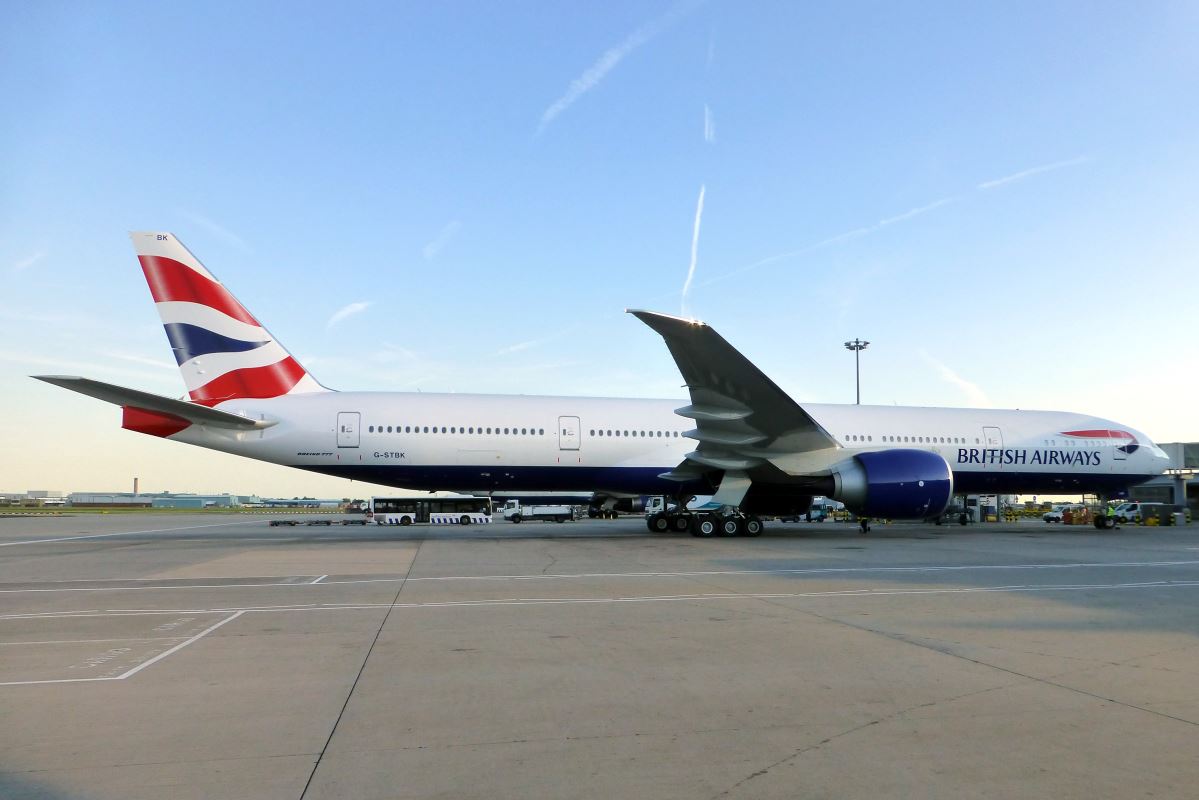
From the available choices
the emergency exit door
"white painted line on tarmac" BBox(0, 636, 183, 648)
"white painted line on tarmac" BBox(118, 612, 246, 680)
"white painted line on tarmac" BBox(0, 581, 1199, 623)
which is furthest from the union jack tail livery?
the emergency exit door

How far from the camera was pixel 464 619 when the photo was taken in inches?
271

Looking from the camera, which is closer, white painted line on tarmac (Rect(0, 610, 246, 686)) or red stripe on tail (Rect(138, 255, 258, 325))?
white painted line on tarmac (Rect(0, 610, 246, 686))

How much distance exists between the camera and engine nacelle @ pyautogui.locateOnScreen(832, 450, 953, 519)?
53.9ft

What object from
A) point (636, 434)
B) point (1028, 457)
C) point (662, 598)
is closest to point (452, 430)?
point (636, 434)

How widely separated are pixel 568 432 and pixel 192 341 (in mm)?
9223

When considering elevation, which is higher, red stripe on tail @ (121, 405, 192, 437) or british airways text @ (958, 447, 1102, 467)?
red stripe on tail @ (121, 405, 192, 437)

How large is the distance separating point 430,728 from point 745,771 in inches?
59.3

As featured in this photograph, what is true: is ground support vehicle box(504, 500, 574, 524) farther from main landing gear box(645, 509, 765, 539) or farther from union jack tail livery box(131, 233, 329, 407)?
union jack tail livery box(131, 233, 329, 407)

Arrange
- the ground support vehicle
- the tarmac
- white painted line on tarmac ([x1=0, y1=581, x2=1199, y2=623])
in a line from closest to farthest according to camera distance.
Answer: the tarmac, white painted line on tarmac ([x1=0, y1=581, x2=1199, y2=623]), the ground support vehicle

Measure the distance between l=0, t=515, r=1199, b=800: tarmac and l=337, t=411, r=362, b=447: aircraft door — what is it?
28.1 feet

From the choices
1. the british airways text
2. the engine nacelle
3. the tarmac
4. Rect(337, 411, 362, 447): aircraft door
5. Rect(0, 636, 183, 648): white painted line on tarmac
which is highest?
Rect(337, 411, 362, 447): aircraft door

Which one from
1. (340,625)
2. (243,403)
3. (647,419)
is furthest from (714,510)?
(340,625)

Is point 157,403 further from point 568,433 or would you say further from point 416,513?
point 416,513

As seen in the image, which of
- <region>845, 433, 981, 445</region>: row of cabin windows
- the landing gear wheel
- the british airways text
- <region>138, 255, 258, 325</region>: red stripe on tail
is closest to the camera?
<region>138, 255, 258, 325</region>: red stripe on tail
